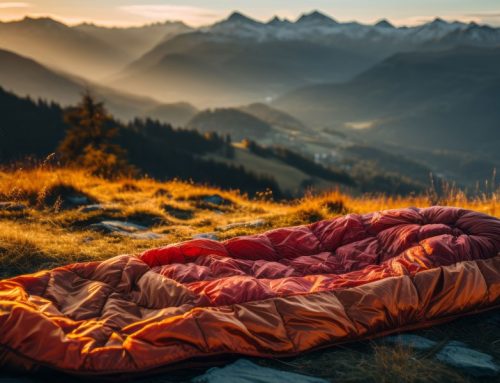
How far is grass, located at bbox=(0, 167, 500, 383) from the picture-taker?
418 centimetres

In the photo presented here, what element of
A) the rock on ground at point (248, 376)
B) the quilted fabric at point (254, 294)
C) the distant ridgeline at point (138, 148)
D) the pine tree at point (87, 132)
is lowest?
the distant ridgeline at point (138, 148)

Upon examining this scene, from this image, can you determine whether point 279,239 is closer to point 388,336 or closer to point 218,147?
point 388,336

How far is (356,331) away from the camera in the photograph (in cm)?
459

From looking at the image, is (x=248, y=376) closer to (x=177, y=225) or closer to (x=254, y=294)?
(x=254, y=294)

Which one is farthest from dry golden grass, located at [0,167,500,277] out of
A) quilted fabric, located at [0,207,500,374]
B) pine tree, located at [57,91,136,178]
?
pine tree, located at [57,91,136,178]

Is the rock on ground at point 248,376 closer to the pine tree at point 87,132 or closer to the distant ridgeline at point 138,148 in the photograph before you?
the pine tree at point 87,132

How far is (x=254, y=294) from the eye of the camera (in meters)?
4.79

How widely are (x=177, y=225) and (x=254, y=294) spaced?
226 inches

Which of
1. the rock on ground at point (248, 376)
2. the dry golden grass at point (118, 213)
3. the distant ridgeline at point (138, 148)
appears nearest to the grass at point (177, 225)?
the dry golden grass at point (118, 213)

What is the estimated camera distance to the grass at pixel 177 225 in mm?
4184

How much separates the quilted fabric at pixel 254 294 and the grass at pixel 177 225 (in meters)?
0.22

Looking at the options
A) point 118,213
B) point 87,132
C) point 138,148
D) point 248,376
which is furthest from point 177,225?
point 138,148

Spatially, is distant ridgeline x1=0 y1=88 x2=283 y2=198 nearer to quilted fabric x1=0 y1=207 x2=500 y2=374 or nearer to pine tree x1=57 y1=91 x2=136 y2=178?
pine tree x1=57 y1=91 x2=136 y2=178

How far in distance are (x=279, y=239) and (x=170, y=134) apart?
11478cm
